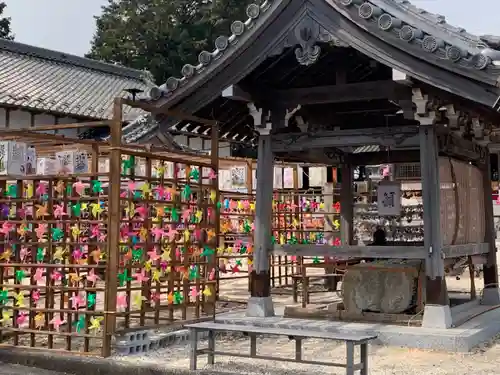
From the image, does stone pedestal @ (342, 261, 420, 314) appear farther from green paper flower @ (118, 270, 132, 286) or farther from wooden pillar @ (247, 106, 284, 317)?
green paper flower @ (118, 270, 132, 286)

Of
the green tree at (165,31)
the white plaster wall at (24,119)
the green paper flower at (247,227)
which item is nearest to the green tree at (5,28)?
the green tree at (165,31)

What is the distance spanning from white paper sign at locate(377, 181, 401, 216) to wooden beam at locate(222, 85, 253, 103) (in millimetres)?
3344

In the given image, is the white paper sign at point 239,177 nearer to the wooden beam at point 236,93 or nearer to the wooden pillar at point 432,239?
the wooden beam at point 236,93

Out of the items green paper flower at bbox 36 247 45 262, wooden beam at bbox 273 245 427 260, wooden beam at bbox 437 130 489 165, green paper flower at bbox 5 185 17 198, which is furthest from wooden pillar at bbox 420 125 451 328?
green paper flower at bbox 5 185 17 198

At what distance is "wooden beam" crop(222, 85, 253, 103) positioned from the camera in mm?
9445

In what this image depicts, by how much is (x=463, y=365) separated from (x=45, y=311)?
509 cm

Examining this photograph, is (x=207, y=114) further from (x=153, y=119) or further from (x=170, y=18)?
(x=170, y=18)

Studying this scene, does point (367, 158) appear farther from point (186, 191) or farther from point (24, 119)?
point (24, 119)

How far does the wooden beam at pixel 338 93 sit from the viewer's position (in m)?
9.16

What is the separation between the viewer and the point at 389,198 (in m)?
11.5

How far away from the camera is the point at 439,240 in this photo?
8.88 metres

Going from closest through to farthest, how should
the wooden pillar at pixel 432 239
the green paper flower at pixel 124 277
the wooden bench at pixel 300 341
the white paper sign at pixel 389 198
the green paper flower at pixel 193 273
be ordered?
the wooden bench at pixel 300 341 < the green paper flower at pixel 124 277 < the wooden pillar at pixel 432 239 < the green paper flower at pixel 193 273 < the white paper sign at pixel 389 198

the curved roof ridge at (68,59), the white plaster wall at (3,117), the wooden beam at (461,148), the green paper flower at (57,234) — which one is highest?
the curved roof ridge at (68,59)

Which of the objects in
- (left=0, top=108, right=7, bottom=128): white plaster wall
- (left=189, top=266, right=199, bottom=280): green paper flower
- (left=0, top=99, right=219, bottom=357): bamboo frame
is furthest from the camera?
(left=0, top=108, right=7, bottom=128): white plaster wall
